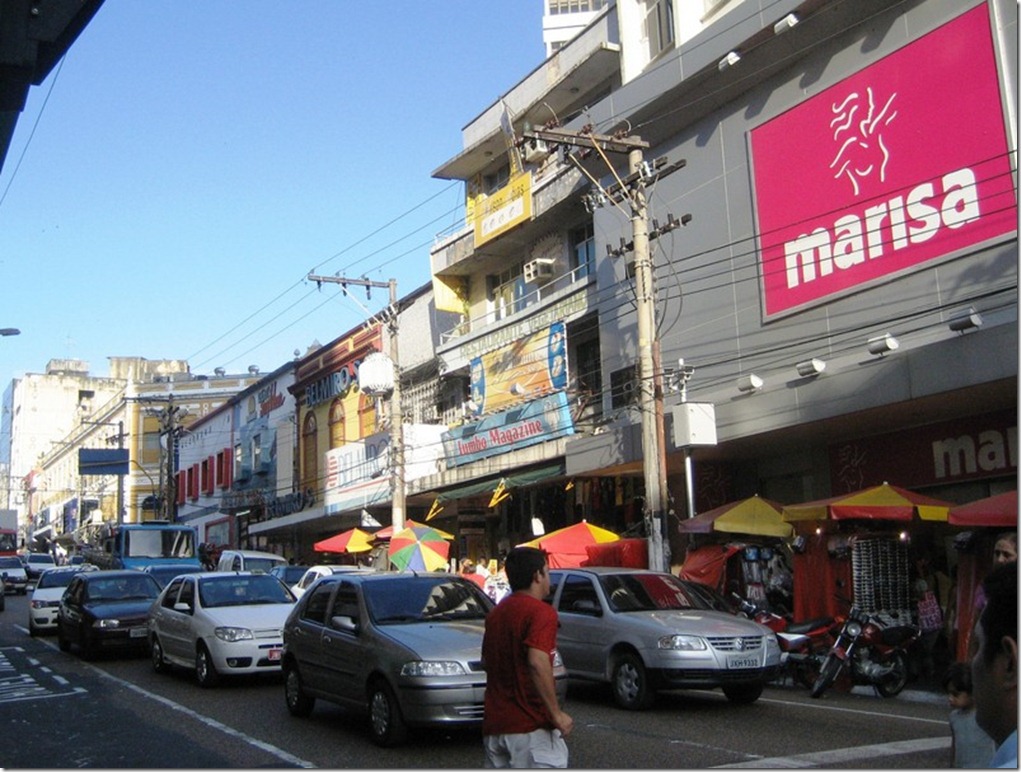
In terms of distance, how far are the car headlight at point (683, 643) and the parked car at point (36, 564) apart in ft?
151

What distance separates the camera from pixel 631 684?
1227 cm

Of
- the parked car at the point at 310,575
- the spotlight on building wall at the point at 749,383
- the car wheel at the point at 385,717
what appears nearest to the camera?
the car wheel at the point at 385,717

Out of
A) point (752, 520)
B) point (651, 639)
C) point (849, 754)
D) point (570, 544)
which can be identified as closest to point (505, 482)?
point (570, 544)

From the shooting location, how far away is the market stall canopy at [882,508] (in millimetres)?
15281

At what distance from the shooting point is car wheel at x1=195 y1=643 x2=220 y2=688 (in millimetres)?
14008

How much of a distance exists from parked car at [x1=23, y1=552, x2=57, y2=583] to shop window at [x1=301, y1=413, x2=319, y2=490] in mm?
15520

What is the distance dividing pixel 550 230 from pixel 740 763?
2271 cm

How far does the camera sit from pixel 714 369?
22297 millimetres

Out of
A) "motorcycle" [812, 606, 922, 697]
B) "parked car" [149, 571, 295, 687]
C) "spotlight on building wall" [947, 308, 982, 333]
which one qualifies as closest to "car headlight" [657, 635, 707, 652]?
"motorcycle" [812, 606, 922, 697]

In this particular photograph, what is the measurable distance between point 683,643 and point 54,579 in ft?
63.8

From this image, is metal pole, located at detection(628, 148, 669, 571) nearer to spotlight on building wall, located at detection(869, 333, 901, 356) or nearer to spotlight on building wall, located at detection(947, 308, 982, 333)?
spotlight on building wall, located at detection(869, 333, 901, 356)

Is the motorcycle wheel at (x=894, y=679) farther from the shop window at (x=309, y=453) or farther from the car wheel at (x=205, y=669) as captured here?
the shop window at (x=309, y=453)

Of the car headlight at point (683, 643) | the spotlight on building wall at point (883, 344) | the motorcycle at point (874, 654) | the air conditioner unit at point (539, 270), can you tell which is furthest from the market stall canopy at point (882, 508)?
the air conditioner unit at point (539, 270)

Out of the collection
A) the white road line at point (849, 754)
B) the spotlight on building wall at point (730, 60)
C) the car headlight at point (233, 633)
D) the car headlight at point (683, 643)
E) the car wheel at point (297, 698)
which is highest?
the spotlight on building wall at point (730, 60)
